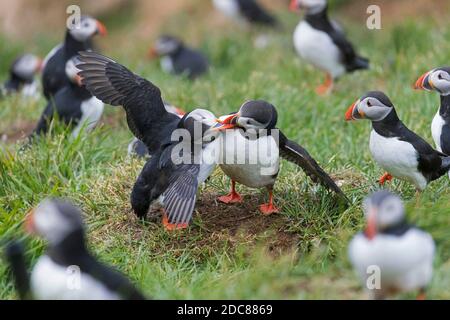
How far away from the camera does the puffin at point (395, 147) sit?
5.40m

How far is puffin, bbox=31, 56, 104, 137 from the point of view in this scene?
7621 millimetres

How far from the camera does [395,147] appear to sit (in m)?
5.41

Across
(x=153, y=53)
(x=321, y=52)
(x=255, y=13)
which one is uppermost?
(x=255, y=13)

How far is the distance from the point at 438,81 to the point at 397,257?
2348 mm

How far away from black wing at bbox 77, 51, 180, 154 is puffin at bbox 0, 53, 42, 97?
5.22 meters

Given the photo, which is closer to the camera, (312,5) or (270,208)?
(270,208)

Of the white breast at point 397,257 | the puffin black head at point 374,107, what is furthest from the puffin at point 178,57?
the white breast at point 397,257

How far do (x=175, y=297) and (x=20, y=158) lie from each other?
7.83ft

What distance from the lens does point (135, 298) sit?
165 inches

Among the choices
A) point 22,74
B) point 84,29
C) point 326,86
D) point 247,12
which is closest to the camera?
point 84,29

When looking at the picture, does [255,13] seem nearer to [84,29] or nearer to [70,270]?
[84,29]

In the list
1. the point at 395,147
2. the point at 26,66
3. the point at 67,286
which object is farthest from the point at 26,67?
the point at 67,286

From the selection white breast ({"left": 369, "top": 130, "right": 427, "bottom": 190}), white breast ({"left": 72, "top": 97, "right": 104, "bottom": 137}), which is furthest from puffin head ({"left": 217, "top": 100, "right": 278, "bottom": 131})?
white breast ({"left": 72, "top": 97, "right": 104, "bottom": 137})

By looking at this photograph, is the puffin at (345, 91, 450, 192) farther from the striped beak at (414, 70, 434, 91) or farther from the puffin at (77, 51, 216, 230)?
the puffin at (77, 51, 216, 230)
